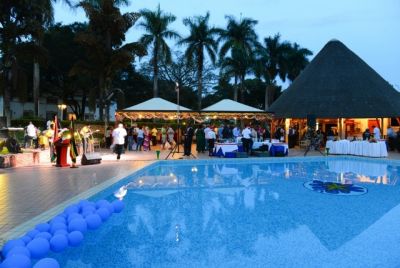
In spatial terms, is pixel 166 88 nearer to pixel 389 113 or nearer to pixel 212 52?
pixel 212 52

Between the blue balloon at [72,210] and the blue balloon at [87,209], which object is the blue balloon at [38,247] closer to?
the blue balloon at [72,210]

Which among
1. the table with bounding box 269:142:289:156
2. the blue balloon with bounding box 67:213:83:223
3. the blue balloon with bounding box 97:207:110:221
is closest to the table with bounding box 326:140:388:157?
the table with bounding box 269:142:289:156

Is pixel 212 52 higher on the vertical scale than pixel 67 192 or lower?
higher

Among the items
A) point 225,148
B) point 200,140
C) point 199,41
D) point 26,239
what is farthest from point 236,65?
point 26,239

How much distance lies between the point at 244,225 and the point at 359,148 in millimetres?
12954

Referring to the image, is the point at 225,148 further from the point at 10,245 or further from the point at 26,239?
→ the point at 10,245

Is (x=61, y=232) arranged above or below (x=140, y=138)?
below

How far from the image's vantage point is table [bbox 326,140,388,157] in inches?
677

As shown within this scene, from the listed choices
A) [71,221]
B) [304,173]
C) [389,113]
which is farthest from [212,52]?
[71,221]

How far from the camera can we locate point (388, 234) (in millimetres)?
6641

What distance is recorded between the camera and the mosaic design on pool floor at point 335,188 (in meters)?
10.2

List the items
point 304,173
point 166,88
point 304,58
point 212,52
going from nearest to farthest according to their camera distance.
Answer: point 304,173 → point 212,52 → point 304,58 → point 166,88

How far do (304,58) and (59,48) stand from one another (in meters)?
27.0

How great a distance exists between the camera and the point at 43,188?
8.65 metres
